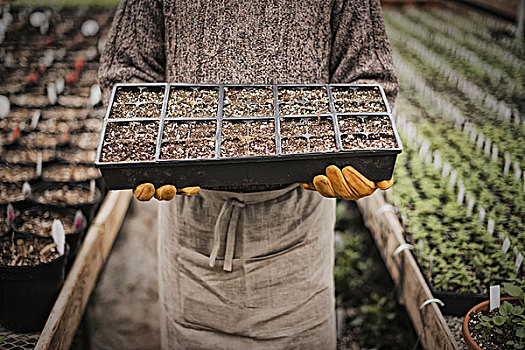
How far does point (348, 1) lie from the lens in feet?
4.58

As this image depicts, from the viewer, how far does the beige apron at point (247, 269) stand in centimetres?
153

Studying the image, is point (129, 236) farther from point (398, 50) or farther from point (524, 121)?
point (398, 50)

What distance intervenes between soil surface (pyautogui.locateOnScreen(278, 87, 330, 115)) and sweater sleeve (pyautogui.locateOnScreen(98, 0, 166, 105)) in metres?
0.42

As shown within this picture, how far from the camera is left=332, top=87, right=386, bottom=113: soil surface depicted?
137 centimetres

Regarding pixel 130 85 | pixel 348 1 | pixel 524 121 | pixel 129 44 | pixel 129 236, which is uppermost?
pixel 348 1

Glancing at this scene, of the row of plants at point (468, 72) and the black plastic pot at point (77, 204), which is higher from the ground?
the row of plants at point (468, 72)

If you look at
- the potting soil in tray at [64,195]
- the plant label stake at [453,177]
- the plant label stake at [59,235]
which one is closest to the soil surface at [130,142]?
the plant label stake at [59,235]

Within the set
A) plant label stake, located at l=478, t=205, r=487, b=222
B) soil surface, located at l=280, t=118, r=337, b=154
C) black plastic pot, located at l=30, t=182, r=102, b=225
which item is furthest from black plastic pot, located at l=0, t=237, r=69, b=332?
plant label stake, located at l=478, t=205, r=487, b=222

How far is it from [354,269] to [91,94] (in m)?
2.17

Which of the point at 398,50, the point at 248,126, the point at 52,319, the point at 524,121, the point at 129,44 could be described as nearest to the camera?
the point at 248,126

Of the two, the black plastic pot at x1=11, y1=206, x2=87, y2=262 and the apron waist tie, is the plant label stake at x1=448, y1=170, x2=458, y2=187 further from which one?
the black plastic pot at x1=11, y1=206, x2=87, y2=262

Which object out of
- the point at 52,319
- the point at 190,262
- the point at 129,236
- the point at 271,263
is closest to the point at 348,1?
the point at 271,263

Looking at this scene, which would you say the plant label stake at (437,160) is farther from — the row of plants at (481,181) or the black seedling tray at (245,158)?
the black seedling tray at (245,158)

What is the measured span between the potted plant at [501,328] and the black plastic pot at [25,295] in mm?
1348
